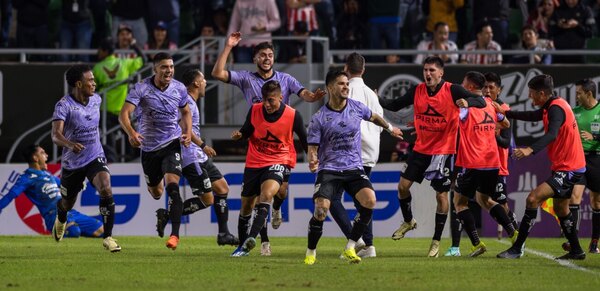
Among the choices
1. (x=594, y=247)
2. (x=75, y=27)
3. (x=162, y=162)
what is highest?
(x=75, y=27)

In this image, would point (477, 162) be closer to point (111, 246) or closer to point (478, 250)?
point (478, 250)

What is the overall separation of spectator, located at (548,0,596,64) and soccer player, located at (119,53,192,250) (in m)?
10.9

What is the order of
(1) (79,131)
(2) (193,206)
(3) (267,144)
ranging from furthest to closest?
(2) (193,206)
(1) (79,131)
(3) (267,144)

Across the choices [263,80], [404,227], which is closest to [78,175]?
[263,80]

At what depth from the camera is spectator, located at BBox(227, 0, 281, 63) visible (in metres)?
24.9

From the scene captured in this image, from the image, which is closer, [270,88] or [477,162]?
[270,88]

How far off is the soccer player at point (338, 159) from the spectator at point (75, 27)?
11.8 metres

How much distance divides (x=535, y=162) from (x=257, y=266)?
32.2 ft

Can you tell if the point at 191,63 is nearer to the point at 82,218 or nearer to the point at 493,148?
the point at 82,218

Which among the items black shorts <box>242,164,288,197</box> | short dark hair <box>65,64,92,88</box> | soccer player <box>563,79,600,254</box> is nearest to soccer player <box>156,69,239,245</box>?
short dark hair <box>65,64,92,88</box>

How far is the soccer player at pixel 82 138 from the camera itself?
17.2m

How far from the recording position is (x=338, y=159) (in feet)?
49.5

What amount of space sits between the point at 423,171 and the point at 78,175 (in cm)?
461

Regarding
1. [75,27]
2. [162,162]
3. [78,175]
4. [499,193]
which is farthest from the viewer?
[75,27]
